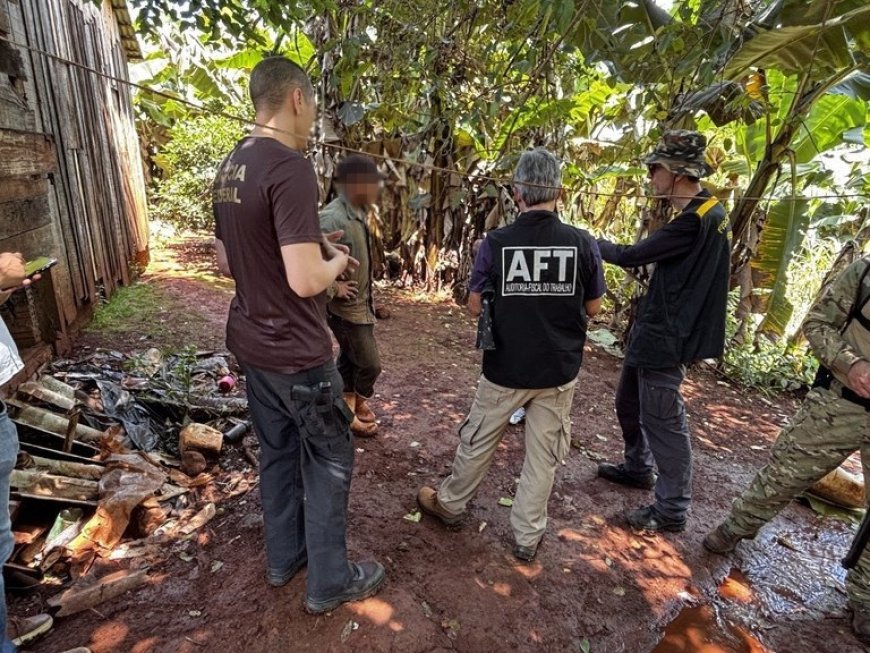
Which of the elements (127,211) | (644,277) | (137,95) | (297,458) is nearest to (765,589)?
(297,458)

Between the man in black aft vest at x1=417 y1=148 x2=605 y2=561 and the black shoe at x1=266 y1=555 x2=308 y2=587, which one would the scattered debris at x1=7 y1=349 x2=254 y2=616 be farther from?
the man in black aft vest at x1=417 y1=148 x2=605 y2=561

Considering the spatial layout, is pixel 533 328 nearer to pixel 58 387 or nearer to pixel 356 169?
pixel 356 169

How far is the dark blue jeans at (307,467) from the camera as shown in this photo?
1954mm

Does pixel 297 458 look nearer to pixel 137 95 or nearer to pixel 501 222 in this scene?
pixel 501 222

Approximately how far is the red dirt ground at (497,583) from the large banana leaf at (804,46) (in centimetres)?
324

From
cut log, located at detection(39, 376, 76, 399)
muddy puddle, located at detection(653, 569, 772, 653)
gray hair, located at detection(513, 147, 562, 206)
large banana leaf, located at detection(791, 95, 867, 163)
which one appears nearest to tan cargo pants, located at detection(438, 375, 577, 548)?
muddy puddle, located at detection(653, 569, 772, 653)

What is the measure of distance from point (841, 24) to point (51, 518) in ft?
20.0

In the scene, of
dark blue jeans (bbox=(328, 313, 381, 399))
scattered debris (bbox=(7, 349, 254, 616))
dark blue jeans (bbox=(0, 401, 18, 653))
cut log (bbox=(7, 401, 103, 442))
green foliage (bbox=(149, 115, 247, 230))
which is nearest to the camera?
dark blue jeans (bbox=(0, 401, 18, 653))

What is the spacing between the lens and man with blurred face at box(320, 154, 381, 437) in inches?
122

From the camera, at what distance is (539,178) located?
233 cm

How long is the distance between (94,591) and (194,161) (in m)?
10.1

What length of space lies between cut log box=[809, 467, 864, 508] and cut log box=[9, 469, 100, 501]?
463 centimetres

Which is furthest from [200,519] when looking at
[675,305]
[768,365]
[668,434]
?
[768,365]

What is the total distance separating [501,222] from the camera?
24.5 feet
